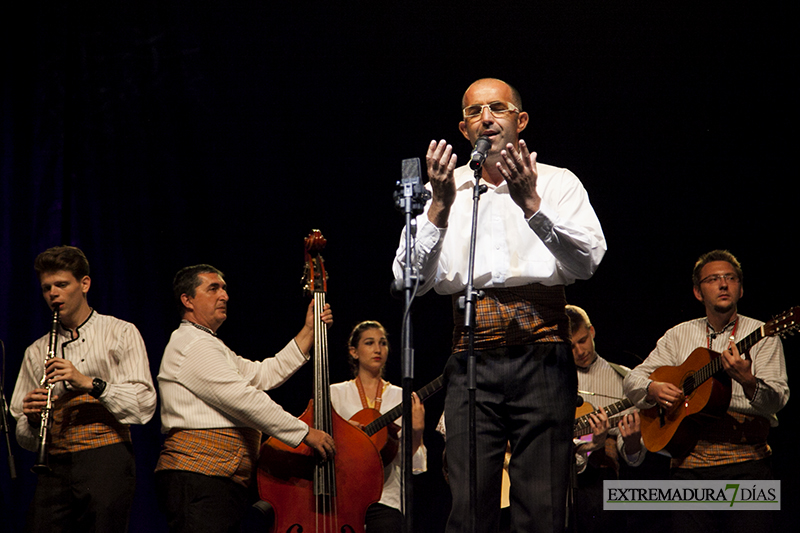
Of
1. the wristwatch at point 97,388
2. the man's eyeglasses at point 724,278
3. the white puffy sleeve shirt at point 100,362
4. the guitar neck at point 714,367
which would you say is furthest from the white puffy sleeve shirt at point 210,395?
the man's eyeglasses at point 724,278

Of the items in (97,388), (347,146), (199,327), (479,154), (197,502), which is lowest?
(197,502)

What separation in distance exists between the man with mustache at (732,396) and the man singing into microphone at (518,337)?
1799 mm

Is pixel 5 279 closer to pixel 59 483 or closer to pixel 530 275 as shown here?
pixel 59 483

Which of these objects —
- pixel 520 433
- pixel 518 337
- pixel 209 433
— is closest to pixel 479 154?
pixel 518 337

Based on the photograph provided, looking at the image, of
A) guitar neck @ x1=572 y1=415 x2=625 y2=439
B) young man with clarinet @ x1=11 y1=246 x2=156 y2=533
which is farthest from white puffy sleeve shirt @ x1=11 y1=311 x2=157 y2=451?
guitar neck @ x1=572 y1=415 x2=625 y2=439

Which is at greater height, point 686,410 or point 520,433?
point 520,433

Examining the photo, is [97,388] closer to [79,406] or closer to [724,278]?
[79,406]

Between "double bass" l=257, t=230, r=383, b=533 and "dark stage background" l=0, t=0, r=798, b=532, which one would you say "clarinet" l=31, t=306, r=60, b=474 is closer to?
"double bass" l=257, t=230, r=383, b=533

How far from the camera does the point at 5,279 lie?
4613 mm

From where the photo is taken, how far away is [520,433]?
1974 mm

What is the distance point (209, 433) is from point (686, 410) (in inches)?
89.0

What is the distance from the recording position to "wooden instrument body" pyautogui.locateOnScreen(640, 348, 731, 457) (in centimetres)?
355

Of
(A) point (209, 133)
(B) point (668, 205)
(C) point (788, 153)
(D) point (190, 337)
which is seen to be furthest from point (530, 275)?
(A) point (209, 133)

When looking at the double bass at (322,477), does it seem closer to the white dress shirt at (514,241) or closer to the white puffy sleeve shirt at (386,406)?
the white puffy sleeve shirt at (386,406)
